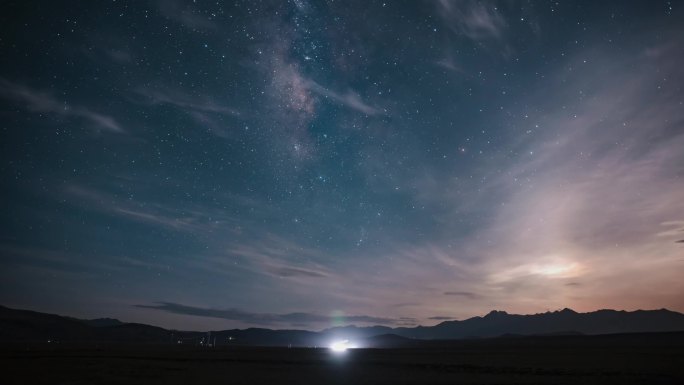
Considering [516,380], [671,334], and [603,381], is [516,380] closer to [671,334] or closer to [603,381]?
[603,381]

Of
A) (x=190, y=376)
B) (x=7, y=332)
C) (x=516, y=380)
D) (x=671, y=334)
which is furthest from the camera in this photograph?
(x=7, y=332)

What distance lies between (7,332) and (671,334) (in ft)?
919

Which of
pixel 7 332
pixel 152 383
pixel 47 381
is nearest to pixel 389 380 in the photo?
pixel 152 383

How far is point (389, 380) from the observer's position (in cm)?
3222

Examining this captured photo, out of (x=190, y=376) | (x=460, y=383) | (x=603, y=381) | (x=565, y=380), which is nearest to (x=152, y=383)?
(x=190, y=376)

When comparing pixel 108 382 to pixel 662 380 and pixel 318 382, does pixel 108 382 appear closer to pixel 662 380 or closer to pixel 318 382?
pixel 318 382

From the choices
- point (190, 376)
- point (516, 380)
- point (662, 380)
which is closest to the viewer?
point (662, 380)

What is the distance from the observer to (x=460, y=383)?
29.4m

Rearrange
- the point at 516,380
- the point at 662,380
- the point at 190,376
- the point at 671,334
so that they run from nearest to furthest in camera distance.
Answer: the point at 662,380 → the point at 516,380 → the point at 190,376 → the point at 671,334

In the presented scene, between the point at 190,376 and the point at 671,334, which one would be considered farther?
the point at 671,334

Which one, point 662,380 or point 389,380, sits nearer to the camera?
point 662,380

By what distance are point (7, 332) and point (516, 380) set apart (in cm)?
24462

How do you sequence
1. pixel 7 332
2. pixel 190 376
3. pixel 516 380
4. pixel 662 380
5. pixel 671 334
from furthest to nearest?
pixel 7 332
pixel 671 334
pixel 190 376
pixel 516 380
pixel 662 380

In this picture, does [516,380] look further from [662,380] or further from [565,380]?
[662,380]
